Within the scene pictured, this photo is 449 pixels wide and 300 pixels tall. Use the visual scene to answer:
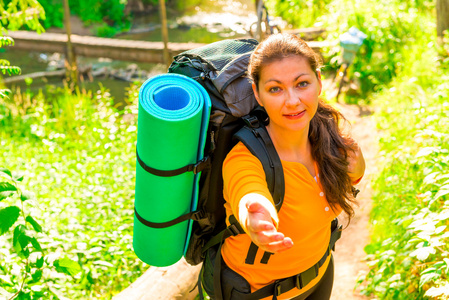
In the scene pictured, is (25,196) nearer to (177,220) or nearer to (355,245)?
(177,220)

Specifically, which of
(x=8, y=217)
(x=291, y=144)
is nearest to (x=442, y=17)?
(x=291, y=144)

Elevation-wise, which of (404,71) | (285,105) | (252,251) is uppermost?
(285,105)

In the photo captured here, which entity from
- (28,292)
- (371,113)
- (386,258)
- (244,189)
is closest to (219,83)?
(244,189)

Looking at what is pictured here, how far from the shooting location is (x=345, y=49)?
6.79 m

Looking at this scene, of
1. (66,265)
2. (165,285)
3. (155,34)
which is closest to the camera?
(66,265)

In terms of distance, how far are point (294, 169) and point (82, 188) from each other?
2.93 meters

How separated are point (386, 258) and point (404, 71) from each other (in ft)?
14.9

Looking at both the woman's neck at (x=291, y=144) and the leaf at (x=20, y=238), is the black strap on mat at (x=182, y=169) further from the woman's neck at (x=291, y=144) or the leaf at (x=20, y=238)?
the leaf at (x=20, y=238)

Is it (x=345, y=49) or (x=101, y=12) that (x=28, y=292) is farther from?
(x=101, y=12)

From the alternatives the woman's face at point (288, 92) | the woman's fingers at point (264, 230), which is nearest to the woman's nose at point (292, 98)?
the woman's face at point (288, 92)

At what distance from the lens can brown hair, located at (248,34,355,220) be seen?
1.67m

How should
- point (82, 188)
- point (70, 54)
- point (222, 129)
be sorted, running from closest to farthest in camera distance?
1. point (222, 129)
2. point (82, 188)
3. point (70, 54)

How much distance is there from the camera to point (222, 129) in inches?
69.2

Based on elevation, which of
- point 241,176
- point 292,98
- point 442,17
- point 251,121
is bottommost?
point 442,17
